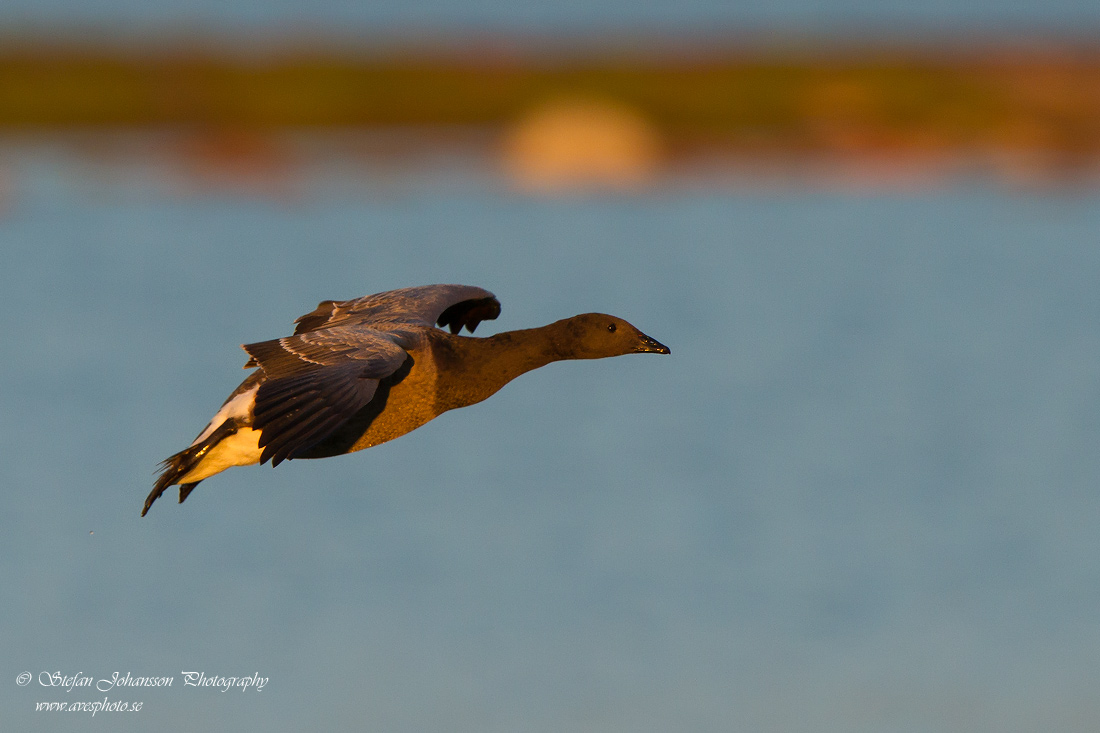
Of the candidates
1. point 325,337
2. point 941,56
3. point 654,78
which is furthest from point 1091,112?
point 325,337

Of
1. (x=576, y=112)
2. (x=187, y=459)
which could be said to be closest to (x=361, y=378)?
(x=187, y=459)

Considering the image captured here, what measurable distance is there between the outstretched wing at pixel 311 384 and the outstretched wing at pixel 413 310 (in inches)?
44.9

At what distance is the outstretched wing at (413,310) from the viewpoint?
13.3 metres

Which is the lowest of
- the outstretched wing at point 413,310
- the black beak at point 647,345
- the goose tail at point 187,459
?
the goose tail at point 187,459

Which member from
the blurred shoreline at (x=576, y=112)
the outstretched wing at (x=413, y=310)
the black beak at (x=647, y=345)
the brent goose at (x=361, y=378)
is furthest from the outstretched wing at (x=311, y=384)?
the blurred shoreline at (x=576, y=112)

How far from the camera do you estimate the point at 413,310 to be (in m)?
13.5

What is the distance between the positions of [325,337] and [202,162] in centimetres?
2956

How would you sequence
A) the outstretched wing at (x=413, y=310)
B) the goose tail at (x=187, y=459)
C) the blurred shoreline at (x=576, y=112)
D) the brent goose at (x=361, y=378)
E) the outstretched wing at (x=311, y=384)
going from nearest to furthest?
the outstretched wing at (x=311, y=384)
the brent goose at (x=361, y=378)
the goose tail at (x=187, y=459)
the outstretched wing at (x=413, y=310)
the blurred shoreline at (x=576, y=112)

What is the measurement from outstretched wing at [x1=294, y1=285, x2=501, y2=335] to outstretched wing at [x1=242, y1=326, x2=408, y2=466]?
114 centimetres

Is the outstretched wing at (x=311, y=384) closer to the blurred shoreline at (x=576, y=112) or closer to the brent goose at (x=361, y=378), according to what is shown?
the brent goose at (x=361, y=378)

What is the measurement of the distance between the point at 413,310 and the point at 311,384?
2.57 metres

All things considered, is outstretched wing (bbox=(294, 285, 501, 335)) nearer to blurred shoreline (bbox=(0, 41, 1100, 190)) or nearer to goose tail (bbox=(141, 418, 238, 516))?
goose tail (bbox=(141, 418, 238, 516))

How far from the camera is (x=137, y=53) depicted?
1869 inches

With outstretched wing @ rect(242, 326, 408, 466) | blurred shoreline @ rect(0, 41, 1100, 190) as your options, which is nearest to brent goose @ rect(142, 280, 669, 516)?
outstretched wing @ rect(242, 326, 408, 466)
